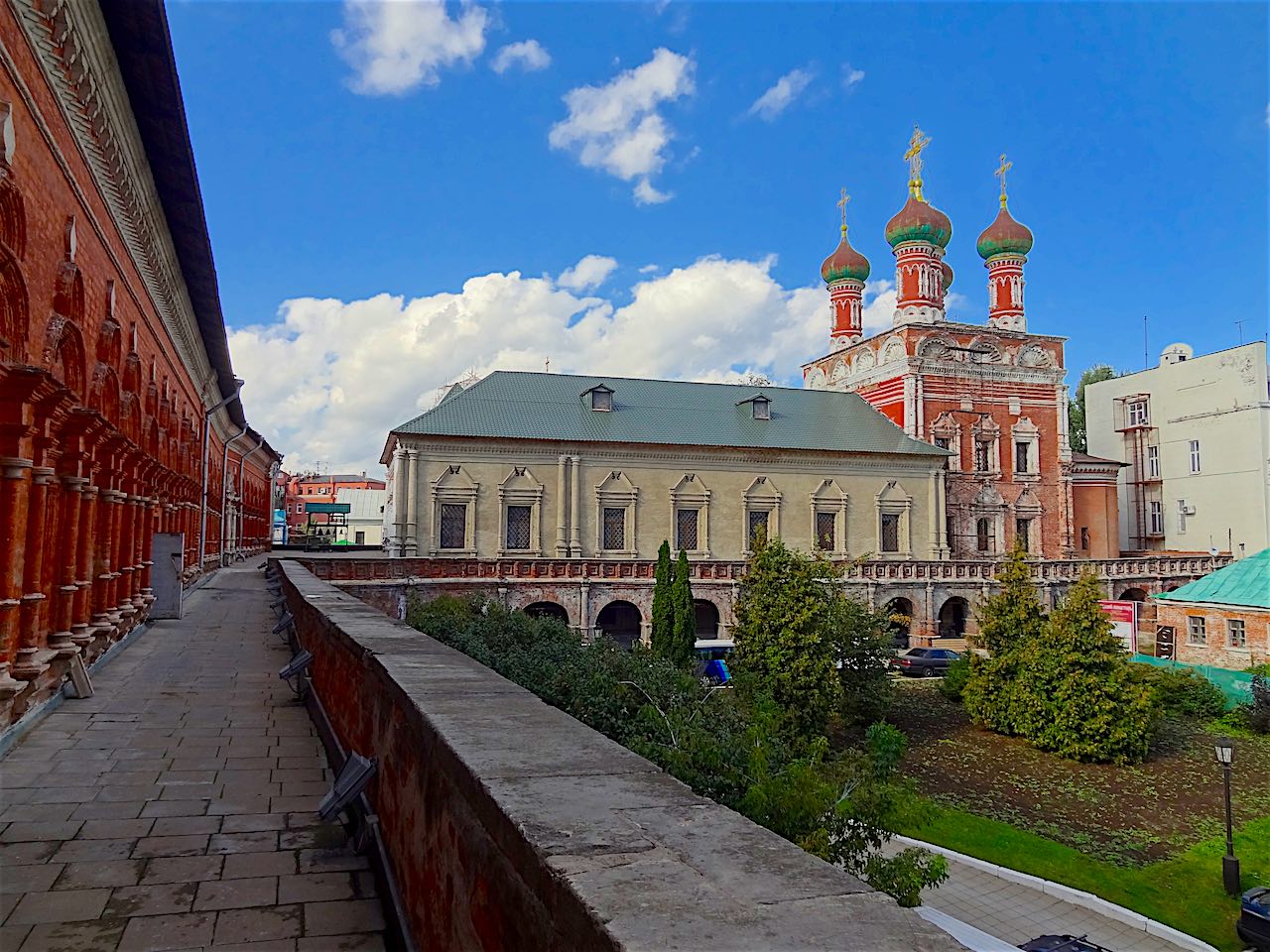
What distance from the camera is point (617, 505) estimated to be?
33.4 meters

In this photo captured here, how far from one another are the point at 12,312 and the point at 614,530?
26.4 metres

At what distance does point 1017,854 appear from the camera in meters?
13.6

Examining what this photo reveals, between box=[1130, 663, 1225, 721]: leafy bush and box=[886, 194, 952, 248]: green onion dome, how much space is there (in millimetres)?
23412

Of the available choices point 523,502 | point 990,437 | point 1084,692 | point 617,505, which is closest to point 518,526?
point 523,502

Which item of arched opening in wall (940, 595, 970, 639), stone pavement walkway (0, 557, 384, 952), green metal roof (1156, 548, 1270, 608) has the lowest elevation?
arched opening in wall (940, 595, 970, 639)

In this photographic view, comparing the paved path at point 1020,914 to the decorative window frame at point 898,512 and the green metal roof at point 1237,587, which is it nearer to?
the green metal roof at point 1237,587

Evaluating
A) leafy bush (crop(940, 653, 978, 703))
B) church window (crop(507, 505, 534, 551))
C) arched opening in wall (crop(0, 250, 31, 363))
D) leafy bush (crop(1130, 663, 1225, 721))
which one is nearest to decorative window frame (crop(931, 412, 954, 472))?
leafy bush (crop(940, 653, 978, 703))

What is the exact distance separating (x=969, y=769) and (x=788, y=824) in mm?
14691

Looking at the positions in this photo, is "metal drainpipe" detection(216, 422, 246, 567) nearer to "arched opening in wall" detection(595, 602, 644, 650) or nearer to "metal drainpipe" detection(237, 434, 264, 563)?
"metal drainpipe" detection(237, 434, 264, 563)

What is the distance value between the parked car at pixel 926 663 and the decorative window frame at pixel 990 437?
1287cm

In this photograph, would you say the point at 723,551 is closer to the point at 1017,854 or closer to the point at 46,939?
the point at 1017,854

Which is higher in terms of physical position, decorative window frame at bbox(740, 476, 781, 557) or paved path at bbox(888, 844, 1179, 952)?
decorative window frame at bbox(740, 476, 781, 557)

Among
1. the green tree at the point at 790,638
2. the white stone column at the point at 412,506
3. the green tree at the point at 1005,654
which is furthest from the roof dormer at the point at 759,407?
the green tree at the point at 790,638

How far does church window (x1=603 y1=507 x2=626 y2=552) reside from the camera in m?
33.4
